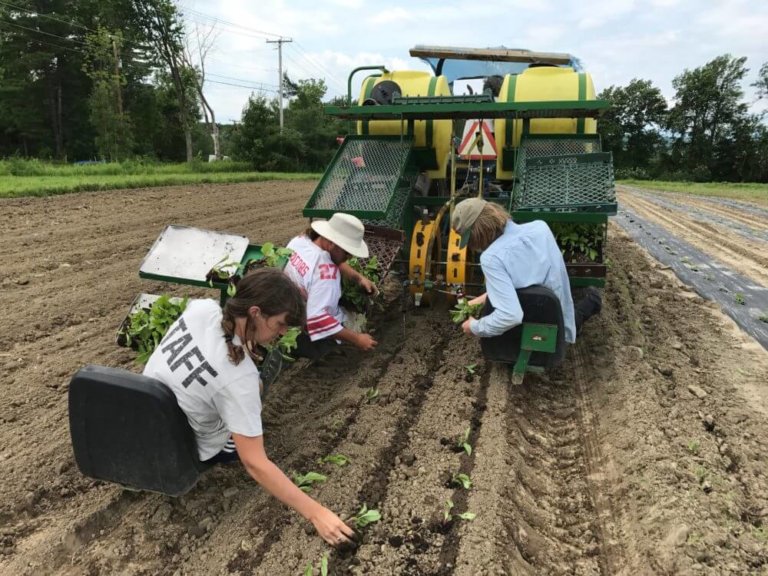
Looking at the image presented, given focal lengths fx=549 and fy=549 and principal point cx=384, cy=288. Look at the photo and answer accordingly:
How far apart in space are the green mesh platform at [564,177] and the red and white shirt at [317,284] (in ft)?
5.08

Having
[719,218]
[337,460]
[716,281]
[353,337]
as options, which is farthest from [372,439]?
[719,218]

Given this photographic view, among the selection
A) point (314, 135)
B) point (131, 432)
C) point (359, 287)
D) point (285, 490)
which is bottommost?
point (285, 490)

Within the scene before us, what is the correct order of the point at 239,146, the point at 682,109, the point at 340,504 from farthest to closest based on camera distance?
1. the point at 682,109
2. the point at 239,146
3. the point at 340,504

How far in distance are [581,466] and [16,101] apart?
4453cm

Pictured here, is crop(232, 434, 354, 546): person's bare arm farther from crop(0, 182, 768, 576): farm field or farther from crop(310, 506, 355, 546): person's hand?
crop(0, 182, 768, 576): farm field

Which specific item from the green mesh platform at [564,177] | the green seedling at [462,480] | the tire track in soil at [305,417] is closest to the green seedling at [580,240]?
the green mesh platform at [564,177]

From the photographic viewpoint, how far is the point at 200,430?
96.6 inches

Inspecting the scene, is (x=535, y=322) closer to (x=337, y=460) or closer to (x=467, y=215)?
(x=467, y=215)

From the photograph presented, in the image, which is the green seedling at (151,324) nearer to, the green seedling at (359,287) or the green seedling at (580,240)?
the green seedling at (359,287)

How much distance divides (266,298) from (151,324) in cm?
154

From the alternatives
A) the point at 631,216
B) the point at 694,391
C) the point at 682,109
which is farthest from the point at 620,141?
the point at 694,391

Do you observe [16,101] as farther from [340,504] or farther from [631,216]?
[340,504]

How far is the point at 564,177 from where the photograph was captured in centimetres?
434

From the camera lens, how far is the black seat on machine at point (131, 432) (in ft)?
7.45
